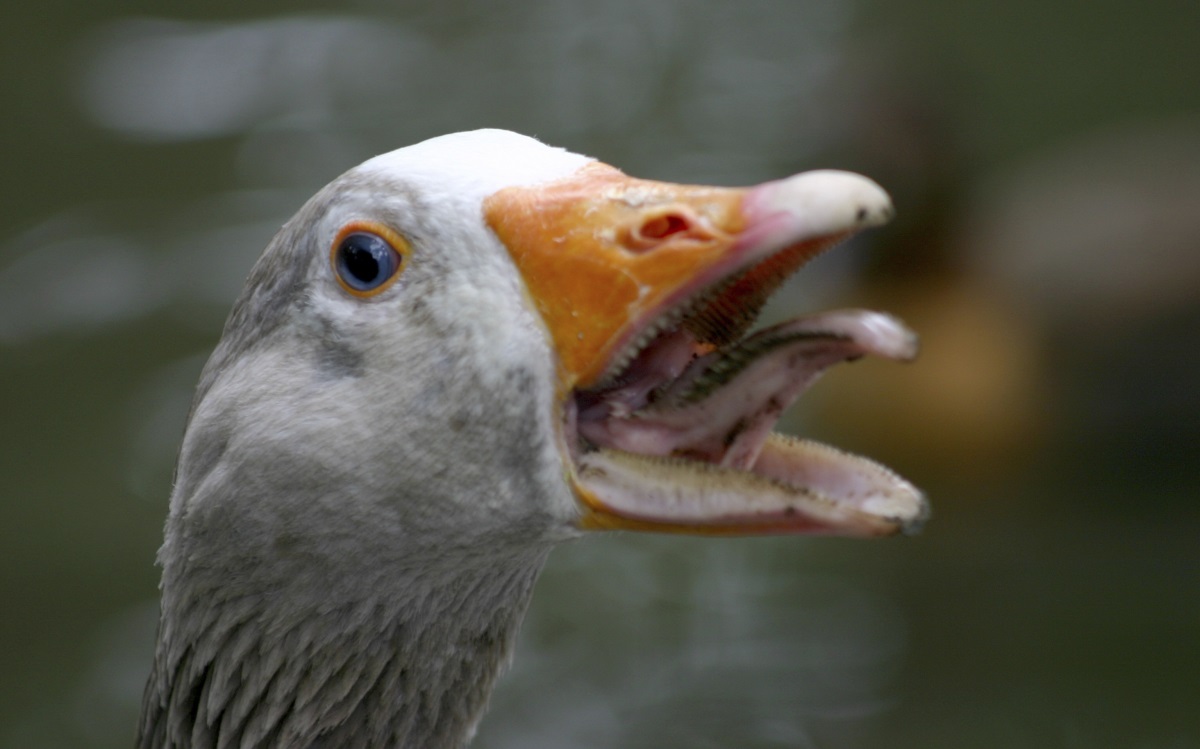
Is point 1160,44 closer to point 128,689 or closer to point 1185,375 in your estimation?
point 1185,375

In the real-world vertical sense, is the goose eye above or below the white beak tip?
below

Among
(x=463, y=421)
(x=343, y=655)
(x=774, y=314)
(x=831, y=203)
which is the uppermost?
(x=831, y=203)

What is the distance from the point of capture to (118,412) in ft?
21.7

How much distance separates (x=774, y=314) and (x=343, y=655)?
15.7ft

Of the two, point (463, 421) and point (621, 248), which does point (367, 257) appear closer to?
point (463, 421)

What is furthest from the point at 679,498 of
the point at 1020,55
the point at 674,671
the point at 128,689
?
the point at 1020,55

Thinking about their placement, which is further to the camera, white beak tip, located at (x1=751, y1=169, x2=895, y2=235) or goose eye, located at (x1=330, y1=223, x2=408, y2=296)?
goose eye, located at (x1=330, y1=223, x2=408, y2=296)

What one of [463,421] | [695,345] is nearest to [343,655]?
[463,421]

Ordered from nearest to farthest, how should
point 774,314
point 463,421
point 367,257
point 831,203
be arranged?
point 831,203
point 463,421
point 367,257
point 774,314

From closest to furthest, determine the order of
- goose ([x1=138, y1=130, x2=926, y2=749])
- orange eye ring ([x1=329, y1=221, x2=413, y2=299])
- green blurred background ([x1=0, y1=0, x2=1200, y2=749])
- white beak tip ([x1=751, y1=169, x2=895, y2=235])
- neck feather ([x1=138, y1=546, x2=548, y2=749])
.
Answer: white beak tip ([x1=751, y1=169, x2=895, y2=235]) → goose ([x1=138, y1=130, x2=926, y2=749]) → orange eye ring ([x1=329, y1=221, x2=413, y2=299]) → neck feather ([x1=138, y1=546, x2=548, y2=749]) → green blurred background ([x1=0, y1=0, x2=1200, y2=749])

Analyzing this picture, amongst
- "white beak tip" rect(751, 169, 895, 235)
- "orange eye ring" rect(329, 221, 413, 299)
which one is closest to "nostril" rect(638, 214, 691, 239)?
"white beak tip" rect(751, 169, 895, 235)

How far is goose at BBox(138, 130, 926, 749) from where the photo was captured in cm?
207

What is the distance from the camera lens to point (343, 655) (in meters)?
2.55

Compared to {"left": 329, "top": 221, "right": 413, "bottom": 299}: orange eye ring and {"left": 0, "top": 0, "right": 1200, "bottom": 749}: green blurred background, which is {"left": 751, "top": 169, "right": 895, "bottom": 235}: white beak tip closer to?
{"left": 329, "top": 221, "right": 413, "bottom": 299}: orange eye ring
